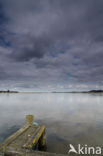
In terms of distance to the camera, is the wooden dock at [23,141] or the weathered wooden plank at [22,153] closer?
the weathered wooden plank at [22,153]

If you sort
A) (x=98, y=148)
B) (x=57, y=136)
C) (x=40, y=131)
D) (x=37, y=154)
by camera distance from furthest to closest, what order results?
1. (x=57, y=136)
2. (x=98, y=148)
3. (x=40, y=131)
4. (x=37, y=154)

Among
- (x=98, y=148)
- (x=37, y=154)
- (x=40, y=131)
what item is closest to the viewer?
(x=37, y=154)

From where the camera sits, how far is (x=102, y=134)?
9.54 meters

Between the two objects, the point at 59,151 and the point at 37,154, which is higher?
the point at 37,154

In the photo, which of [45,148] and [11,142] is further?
[45,148]

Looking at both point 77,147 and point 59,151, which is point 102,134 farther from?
point 59,151

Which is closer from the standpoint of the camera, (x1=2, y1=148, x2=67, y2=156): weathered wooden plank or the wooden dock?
(x1=2, y1=148, x2=67, y2=156): weathered wooden plank

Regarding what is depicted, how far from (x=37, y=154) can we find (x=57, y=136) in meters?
5.60

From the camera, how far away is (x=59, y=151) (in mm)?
6855

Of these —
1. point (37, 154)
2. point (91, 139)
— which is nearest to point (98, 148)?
point (91, 139)

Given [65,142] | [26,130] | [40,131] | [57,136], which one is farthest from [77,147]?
[26,130]

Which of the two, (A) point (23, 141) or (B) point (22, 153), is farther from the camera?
(A) point (23, 141)

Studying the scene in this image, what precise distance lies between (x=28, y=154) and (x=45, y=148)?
11.8ft

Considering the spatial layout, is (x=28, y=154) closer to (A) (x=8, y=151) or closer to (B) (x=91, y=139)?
(A) (x=8, y=151)
